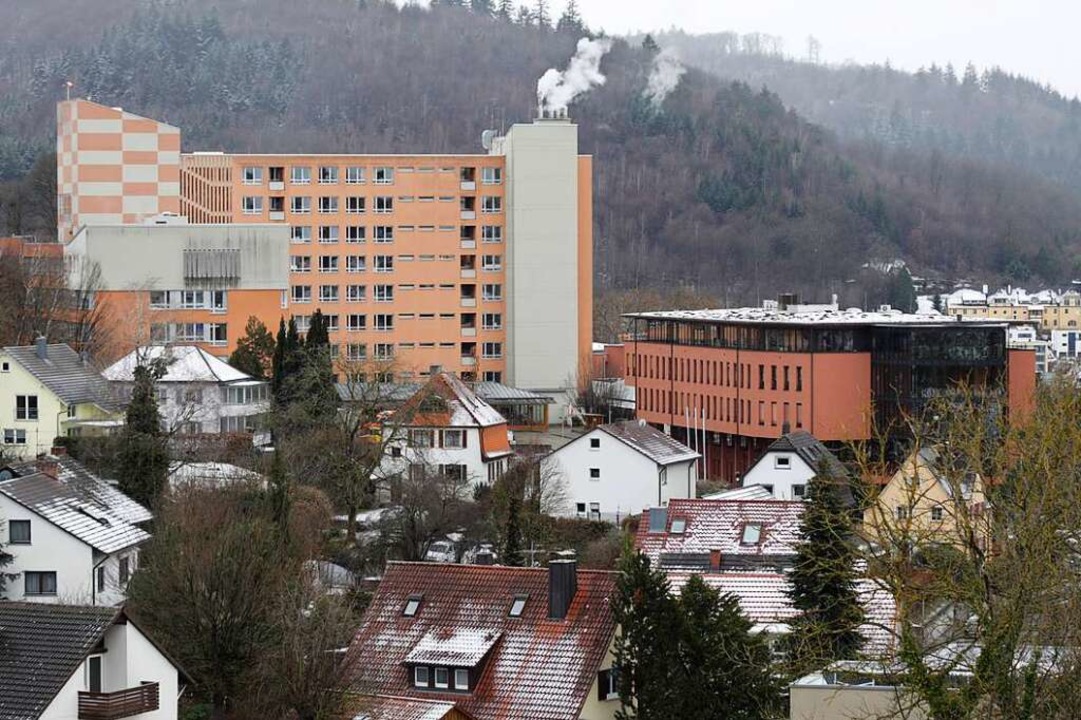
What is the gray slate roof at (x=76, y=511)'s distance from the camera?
37.5 m

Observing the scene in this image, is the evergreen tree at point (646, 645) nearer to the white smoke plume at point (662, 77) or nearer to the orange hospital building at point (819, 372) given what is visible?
the orange hospital building at point (819, 372)

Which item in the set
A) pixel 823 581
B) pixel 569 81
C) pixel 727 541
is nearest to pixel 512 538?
pixel 727 541

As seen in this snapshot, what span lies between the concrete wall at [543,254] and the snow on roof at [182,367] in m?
26.5

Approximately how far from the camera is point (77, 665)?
25.9 meters

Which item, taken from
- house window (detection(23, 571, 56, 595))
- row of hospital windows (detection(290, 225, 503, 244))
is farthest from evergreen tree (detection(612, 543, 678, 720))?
row of hospital windows (detection(290, 225, 503, 244))

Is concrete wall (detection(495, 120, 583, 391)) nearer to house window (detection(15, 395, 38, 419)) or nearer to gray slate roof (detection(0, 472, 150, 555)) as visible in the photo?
house window (detection(15, 395, 38, 419))

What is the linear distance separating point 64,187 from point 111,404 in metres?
37.2

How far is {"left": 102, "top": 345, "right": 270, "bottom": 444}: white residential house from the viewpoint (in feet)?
184

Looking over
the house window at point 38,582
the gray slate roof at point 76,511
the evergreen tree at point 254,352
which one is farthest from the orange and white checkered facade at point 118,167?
the house window at point 38,582

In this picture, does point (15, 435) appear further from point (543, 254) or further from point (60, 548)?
point (543, 254)

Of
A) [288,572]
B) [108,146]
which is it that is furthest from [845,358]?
[288,572]

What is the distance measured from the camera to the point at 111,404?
175ft

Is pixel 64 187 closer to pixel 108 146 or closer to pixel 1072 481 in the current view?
pixel 108 146

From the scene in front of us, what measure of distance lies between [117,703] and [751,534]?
17.9 m
